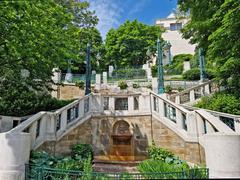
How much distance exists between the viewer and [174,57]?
3644cm

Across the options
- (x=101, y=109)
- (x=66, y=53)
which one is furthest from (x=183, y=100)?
(x=66, y=53)

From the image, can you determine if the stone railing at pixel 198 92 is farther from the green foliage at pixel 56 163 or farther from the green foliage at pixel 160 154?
the green foliage at pixel 56 163

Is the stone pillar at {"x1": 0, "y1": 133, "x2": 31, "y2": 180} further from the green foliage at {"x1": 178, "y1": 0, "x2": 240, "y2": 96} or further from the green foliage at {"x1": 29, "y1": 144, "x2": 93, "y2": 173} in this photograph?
the green foliage at {"x1": 178, "y1": 0, "x2": 240, "y2": 96}

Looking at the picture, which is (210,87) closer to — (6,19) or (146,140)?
(146,140)

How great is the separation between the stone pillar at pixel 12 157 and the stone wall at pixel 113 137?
6.62 feet

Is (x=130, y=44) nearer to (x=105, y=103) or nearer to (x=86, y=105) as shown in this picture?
(x=105, y=103)

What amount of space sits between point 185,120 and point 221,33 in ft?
13.6

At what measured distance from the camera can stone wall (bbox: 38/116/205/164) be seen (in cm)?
780

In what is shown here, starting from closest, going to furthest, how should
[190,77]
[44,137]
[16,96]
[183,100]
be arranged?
1. [44,137]
2. [16,96]
3. [183,100]
4. [190,77]

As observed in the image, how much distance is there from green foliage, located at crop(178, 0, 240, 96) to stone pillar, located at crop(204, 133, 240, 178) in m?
5.69

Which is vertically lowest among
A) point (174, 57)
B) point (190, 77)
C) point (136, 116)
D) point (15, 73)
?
point (136, 116)

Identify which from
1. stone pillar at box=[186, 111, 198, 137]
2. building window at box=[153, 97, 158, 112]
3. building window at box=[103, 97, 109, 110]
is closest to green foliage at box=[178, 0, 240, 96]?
building window at box=[153, 97, 158, 112]

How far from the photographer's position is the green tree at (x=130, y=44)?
33375 mm

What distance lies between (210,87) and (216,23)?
3.77 metres
